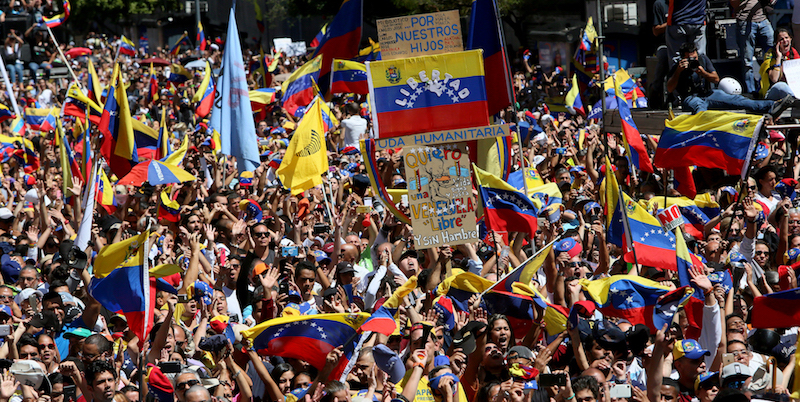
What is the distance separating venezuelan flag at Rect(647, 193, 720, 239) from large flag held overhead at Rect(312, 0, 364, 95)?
16.5 ft

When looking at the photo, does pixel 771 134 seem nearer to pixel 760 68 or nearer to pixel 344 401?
pixel 760 68

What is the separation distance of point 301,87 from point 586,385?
1039cm

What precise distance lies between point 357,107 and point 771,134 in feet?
22.5

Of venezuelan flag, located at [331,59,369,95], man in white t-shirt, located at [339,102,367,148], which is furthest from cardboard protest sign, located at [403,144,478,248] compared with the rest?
man in white t-shirt, located at [339,102,367,148]

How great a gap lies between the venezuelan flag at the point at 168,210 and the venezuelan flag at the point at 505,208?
4.70 m

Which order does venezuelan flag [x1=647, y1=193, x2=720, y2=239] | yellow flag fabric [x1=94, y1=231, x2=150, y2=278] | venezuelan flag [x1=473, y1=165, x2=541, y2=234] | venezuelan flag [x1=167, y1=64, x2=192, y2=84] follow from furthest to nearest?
venezuelan flag [x1=167, y1=64, x2=192, y2=84], venezuelan flag [x1=647, y1=193, x2=720, y2=239], venezuelan flag [x1=473, y1=165, x2=541, y2=234], yellow flag fabric [x1=94, y1=231, x2=150, y2=278]

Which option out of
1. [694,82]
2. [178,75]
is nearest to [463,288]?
[694,82]

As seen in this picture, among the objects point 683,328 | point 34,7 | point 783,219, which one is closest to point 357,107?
point 783,219

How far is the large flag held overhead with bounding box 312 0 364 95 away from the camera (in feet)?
43.8

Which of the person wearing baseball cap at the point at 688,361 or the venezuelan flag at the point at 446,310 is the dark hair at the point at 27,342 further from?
the person wearing baseball cap at the point at 688,361

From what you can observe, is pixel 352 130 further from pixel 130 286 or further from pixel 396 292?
pixel 396 292

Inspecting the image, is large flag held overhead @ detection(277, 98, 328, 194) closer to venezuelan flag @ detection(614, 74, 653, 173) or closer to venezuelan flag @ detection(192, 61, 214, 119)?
venezuelan flag @ detection(614, 74, 653, 173)

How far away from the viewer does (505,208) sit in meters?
8.55

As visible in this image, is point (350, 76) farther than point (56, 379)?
Yes
